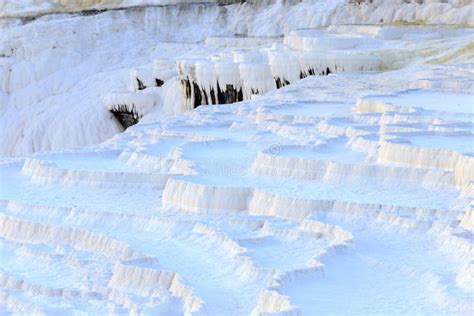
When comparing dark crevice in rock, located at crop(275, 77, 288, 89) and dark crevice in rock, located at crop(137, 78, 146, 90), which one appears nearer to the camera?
dark crevice in rock, located at crop(275, 77, 288, 89)

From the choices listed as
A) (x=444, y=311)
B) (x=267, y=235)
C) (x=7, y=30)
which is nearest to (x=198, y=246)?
(x=267, y=235)

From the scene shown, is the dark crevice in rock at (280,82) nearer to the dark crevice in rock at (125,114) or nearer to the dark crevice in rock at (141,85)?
the dark crevice in rock at (125,114)

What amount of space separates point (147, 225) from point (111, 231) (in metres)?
0.25

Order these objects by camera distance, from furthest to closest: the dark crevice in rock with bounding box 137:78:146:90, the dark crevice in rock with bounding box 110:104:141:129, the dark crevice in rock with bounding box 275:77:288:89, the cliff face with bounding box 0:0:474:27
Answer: the dark crevice in rock with bounding box 137:78:146:90 < the dark crevice in rock with bounding box 110:104:141:129 < the cliff face with bounding box 0:0:474:27 < the dark crevice in rock with bounding box 275:77:288:89

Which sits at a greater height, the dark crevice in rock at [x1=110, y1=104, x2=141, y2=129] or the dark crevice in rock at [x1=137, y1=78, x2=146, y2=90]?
the dark crevice in rock at [x1=137, y1=78, x2=146, y2=90]

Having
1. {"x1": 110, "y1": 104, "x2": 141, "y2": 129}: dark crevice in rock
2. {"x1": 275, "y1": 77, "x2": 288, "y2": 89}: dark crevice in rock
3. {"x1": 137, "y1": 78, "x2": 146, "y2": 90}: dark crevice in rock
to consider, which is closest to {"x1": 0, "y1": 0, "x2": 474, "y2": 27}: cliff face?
{"x1": 137, "y1": 78, "x2": 146, "y2": 90}: dark crevice in rock

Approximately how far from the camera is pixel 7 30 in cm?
2858

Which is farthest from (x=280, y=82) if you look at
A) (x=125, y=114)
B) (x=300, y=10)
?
(x=300, y=10)

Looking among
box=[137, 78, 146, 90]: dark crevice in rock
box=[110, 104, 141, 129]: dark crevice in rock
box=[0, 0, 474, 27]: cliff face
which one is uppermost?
box=[0, 0, 474, 27]: cliff face

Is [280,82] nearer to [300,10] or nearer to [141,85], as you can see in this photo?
[141,85]

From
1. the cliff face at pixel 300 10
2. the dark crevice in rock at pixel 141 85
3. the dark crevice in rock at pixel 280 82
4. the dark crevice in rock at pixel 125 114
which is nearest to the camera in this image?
the dark crevice in rock at pixel 280 82

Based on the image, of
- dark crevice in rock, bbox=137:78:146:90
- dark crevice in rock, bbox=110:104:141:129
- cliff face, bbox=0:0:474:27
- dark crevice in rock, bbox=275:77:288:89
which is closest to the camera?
dark crevice in rock, bbox=275:77:288:89

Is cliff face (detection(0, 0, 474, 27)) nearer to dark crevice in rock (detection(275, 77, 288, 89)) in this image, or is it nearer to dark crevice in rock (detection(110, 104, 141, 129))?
dark crevice in rock (detection(275, 77, 288, 89))

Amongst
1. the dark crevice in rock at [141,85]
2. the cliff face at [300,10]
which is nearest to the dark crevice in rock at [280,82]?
the cliff face at [300,10]
